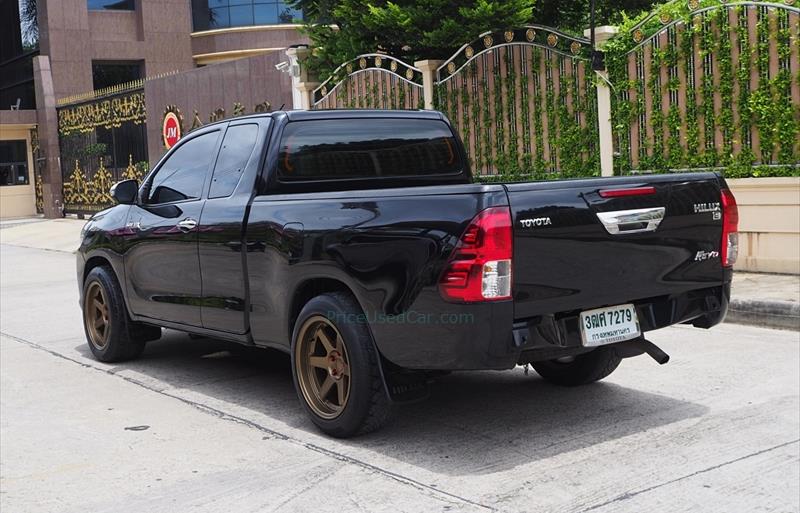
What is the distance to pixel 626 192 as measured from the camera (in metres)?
5.29

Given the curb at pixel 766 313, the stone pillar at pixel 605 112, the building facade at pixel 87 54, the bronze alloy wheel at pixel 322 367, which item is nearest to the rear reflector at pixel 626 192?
the bronze alloy wheel at pixel 322 367

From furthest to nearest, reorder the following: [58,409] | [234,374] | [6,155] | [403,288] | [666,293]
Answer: [6,155] < [234,374] < [58,409] < [666,293] < [403,288]

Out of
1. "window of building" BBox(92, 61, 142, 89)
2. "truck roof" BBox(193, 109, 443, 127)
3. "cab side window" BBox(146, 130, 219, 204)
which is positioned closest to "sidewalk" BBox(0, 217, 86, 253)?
"window of building" BBox(92, 61, 142, 89)

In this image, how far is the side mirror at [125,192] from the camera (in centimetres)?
750

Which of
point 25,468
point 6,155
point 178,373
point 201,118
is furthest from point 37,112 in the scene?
point 25,468

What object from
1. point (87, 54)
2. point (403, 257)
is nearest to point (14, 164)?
point (87, 54)

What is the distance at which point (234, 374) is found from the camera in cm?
751

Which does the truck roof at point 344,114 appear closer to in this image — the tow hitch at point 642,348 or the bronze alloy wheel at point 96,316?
the bronze alloy wheel at point 96,316

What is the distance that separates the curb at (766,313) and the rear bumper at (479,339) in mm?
3855

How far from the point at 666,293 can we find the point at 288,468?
2.25 meters

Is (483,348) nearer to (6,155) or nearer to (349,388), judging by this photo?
(349,388)

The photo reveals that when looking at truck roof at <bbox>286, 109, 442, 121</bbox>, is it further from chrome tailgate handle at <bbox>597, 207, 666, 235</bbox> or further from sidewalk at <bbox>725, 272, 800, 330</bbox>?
sidewalk at <bbox>725, 272, 800, 330</bbox>

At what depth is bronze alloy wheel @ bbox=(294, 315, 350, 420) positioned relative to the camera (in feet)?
18.1

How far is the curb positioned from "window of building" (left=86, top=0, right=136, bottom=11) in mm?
31818
